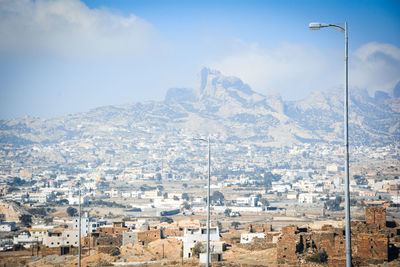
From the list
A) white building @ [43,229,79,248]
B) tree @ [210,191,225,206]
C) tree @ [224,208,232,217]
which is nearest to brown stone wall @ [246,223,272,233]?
white building @ [43,229,79,248]

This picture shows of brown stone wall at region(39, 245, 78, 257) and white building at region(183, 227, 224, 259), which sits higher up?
white building at region(183, 227, 224, 259)

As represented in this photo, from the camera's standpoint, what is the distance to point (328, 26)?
13.4 meters

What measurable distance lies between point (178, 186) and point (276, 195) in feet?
123

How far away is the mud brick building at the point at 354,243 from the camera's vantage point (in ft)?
91.8

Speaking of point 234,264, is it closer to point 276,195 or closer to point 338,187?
point 276,195

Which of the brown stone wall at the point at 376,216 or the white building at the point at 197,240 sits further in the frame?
the white building at the point at 197,240

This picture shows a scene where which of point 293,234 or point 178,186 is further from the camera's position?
point 178,186

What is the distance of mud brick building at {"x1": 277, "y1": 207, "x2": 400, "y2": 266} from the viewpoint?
2798cm

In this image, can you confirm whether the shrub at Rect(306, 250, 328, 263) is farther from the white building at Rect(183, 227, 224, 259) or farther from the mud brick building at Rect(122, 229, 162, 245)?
the mud brick building at Rect(122, 229, 162, 245)

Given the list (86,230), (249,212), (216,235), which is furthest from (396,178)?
(216,235)

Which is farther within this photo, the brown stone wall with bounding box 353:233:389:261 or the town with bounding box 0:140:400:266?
the town with bounding box 0:140:400:266

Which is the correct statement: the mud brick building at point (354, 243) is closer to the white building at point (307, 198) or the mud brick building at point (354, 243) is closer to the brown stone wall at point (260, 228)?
the brown stone wall at point (260, 228)

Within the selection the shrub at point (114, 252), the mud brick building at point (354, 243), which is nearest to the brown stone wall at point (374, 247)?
the mud brick building at point (354, 243)

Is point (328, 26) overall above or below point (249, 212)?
above
